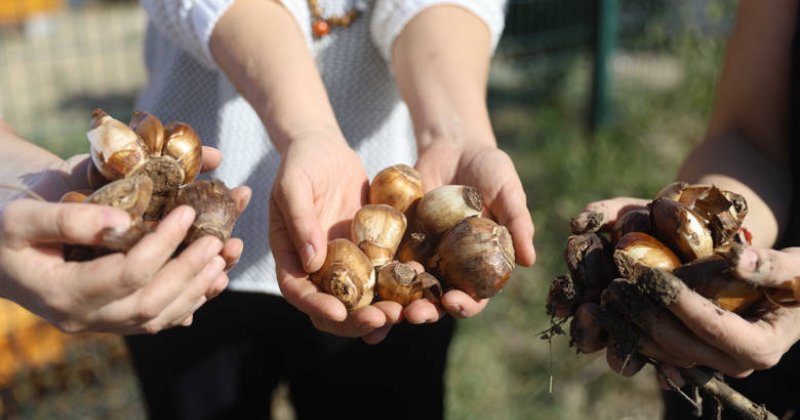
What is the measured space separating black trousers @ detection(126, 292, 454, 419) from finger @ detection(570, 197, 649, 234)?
0.63 m

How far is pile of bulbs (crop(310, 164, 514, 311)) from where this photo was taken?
1.65 m

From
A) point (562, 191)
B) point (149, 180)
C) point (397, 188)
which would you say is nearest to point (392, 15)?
point (397, 188)

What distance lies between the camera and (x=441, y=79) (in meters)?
2.02

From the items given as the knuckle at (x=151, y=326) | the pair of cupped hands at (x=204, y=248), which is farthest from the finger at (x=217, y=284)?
the knuckle at (x=151, y=326)

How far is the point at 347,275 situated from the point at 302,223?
143 millimetres

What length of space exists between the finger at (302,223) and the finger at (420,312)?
21cm

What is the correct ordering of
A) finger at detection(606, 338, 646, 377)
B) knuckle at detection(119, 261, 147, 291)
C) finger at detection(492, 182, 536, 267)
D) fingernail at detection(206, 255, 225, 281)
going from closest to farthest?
knuckle at detection(119, 261, 147, 291) → fingernail at detection(206, 255, 225, 281) → finger at detection(606, 338, 646, 377) → finger at detection(492, 182, 536, 267)

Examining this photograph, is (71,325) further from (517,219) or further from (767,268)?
(767,268)

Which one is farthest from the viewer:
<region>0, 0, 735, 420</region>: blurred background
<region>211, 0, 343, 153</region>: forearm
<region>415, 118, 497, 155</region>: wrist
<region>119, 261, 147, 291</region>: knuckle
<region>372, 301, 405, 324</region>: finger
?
<region>0, 0, 735, 420</region>: blurred background

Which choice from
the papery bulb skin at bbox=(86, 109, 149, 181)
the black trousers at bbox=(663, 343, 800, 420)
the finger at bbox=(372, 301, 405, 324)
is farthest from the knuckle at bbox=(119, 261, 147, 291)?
the black trousers at bbox=(663, 343, 800, 420)

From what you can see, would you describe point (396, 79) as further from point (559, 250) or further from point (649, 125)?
point (649, 125)

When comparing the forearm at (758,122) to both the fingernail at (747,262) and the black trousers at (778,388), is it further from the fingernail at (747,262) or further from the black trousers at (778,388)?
the fingernail at (747,262)

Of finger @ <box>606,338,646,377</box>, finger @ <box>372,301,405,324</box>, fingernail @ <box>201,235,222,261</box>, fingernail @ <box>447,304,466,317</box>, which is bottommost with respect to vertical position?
finger @ <box>606,338,646,377</box>

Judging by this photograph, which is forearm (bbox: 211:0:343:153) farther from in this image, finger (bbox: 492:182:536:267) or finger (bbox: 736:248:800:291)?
finger (bbox: 736:248:800:291)
